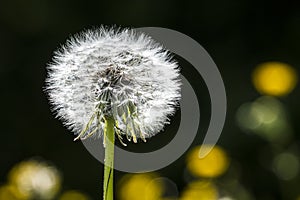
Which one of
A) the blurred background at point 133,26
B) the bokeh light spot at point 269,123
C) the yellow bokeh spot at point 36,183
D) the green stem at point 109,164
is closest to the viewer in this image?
the green stem at point 109,164

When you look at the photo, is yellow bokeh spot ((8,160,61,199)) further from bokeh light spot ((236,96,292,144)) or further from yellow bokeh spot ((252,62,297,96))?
yellow bokeh spot ((252,62,297,96))

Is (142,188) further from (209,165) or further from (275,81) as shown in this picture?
(275,81)

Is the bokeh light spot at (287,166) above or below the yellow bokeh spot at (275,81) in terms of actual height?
below

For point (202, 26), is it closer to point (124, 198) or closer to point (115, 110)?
point (124, 198)

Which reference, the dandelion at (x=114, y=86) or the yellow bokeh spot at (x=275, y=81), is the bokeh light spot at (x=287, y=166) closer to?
the yellow bokeh spot at (x=275, y=81)

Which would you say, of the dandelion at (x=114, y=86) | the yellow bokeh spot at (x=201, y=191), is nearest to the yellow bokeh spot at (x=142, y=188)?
the yellow bokeh spot at (x=201, y=191)

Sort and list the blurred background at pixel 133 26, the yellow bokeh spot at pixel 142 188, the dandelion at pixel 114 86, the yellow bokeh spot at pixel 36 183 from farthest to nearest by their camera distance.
Result: the blurred background at pixel 133 26 → the yellow bokeh spot at pixel 142 188 → the yellow bokeh spot at pixel 36 183 → the dandelion at pixel 114 86

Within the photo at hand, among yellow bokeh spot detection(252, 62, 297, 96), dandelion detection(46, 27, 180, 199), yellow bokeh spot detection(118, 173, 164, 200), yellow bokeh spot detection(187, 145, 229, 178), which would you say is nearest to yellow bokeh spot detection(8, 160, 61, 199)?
yellow bokeh spot detection(118, 173, 164, 200)
